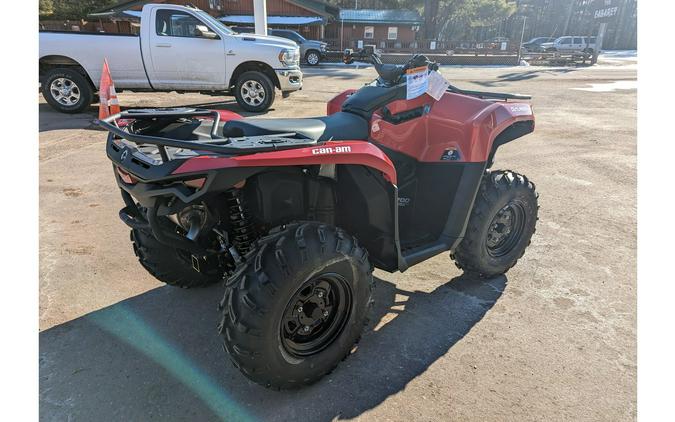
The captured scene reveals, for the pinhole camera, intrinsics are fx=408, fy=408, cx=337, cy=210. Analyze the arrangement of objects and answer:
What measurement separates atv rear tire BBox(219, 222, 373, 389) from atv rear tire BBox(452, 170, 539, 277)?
1155 millimetres

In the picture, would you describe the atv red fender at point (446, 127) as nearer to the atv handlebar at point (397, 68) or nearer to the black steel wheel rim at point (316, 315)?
the atv handlebar at point (397, 68)

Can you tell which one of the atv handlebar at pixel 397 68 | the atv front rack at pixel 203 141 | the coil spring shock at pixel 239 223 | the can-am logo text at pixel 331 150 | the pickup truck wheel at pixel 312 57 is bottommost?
the coil spring shock at pixel 239 223

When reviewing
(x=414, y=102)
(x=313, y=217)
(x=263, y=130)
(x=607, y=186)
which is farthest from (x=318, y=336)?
(x=607, y=186)

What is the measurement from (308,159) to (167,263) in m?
1.57

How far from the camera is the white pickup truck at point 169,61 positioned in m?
8.77

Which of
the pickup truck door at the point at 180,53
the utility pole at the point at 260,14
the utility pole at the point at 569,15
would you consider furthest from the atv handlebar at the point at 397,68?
the utility pole at the point at 569,15

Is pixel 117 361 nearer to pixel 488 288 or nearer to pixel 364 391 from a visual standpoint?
pixel 364 391

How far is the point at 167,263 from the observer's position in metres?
2.92

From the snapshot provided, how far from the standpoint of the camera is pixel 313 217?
247 cm

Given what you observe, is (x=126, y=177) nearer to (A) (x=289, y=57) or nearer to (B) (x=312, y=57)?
(A) (x=289, y=57)

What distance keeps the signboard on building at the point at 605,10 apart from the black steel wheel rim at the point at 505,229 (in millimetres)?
66140

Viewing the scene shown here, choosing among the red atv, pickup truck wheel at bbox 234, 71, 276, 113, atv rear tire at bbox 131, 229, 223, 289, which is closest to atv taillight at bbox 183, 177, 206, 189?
the red atv

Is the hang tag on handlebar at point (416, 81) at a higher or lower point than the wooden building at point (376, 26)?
lower

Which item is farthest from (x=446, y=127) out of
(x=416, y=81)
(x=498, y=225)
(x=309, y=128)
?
(x=309, y=128)
